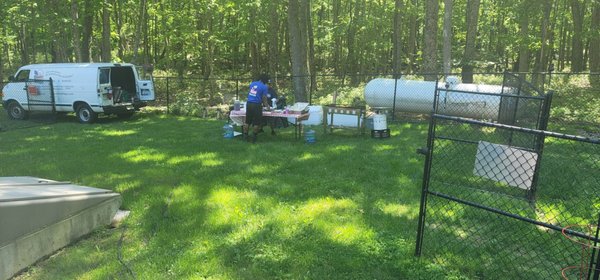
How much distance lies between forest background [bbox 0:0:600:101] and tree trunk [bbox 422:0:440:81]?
4 cm

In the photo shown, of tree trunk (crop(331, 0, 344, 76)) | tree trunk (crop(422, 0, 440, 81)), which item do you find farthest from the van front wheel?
tree trunk (crop(331, 0, 344, 76))

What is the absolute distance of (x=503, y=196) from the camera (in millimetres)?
6359

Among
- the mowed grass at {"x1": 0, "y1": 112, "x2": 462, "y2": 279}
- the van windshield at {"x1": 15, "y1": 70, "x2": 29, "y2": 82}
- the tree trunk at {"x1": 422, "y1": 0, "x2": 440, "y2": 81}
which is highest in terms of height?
the tree trunk at {"x1": 422, "y1": 0, "x2": 440, "y2": 81}

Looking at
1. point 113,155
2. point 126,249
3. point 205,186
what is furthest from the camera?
point 113,155

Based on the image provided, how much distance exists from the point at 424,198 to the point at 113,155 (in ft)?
23.7

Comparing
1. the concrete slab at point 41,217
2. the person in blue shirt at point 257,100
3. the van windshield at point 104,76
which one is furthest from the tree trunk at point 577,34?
the concrete slab at point 41,217

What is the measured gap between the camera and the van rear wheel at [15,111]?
15.2 metres

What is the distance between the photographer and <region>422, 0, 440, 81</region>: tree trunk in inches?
597

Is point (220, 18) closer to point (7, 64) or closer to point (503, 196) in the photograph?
point (503, 196)

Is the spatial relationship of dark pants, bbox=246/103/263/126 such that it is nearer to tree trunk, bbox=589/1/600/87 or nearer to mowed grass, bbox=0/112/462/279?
mowed grass, bbox=0/112/462/279

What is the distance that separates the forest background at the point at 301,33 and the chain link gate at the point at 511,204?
6.11 metres

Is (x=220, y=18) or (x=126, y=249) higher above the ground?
(x=220, y=18)

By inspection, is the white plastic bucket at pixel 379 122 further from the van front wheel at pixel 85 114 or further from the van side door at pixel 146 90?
the van front wheel at pixel 85 114

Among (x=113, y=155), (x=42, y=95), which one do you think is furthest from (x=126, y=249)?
(x=42, y=95)
